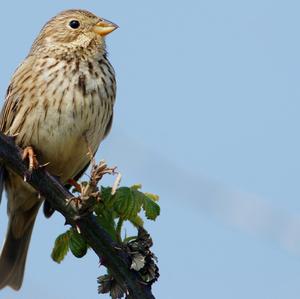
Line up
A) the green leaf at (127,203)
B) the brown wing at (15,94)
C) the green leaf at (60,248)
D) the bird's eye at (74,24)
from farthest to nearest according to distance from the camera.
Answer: the bird's eye at (74,24), the brown wing at (15,94), the green leaf at (60,248), the green leaf at (127,203)

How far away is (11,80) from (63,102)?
629 millimetres

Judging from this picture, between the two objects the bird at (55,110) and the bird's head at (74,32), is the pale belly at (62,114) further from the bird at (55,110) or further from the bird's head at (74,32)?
the bird's head at (74,32)

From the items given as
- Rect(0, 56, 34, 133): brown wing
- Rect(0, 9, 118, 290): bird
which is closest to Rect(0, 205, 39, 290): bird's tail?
Rect(0, 9, 118, 290): bird

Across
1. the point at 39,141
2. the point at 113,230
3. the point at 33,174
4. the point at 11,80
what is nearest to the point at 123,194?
the point at 113,230

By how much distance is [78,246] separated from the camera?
107 inches

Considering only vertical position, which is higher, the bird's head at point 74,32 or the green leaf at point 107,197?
the bird's head at point 74,32

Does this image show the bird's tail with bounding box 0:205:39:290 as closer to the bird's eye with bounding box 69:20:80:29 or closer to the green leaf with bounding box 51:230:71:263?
the green leaf with bounding box 51:230:71:263

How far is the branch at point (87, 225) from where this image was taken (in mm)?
2307

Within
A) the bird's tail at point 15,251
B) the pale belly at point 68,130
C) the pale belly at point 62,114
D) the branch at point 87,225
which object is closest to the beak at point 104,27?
the pale belly at point 62,114

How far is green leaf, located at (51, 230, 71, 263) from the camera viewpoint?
2.87 metres

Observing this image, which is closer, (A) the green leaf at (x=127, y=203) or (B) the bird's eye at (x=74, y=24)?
(A) the green leaf at (x=127, y=203)

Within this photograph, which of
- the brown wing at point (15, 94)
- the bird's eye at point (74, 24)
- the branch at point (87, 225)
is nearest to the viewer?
the branch at point (87, 225)

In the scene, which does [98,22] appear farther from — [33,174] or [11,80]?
[33,174]

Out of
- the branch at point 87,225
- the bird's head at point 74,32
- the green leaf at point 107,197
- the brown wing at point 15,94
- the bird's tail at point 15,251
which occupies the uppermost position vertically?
the bird's head at point 74,32
